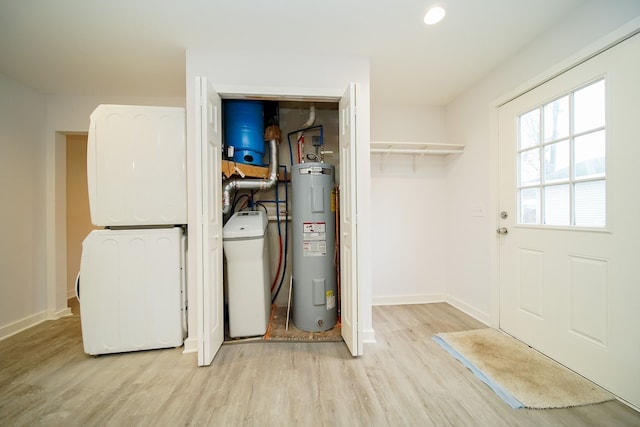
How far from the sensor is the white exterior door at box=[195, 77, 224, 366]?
1563mm

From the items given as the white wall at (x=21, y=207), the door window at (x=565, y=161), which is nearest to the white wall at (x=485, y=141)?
the door window at (x=565, y=161)

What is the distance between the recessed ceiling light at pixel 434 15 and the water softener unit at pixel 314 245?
124cm

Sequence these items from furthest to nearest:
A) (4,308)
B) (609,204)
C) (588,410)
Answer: (4,308) → (609,204) → (588,410)

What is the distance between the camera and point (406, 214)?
2.75m

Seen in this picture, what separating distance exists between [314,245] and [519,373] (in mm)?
1688

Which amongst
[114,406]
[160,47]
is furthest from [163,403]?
[160,47]

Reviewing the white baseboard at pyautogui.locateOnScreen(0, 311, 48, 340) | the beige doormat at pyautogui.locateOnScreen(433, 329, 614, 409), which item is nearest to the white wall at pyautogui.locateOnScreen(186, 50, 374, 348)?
the beige doormat at pyautogui.locateOnScreen(433, 329, 614, 409)

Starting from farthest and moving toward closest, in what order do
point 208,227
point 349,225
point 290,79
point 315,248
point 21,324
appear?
point 21,324 < point 315,248 < point 290,79 < point 349,225 < point 208,227

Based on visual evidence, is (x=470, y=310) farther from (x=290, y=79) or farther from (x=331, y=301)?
(x=290, y=79)

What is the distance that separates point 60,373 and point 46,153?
89.5 inches

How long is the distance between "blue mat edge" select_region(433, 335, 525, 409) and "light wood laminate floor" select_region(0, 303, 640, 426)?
0.04 metres

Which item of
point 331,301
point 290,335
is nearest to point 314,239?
point 331,301

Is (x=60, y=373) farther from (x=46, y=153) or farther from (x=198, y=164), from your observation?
(x=46, y=153)

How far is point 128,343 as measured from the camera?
1.77 meters
